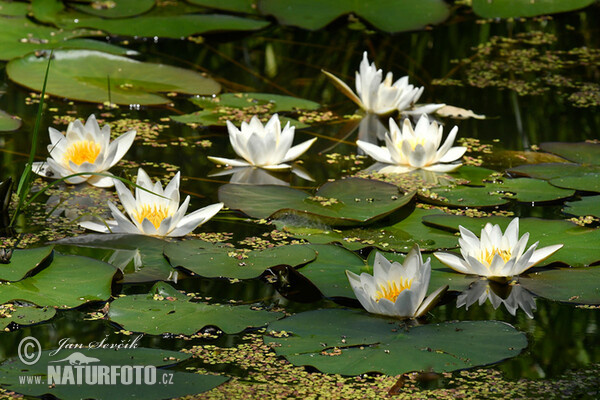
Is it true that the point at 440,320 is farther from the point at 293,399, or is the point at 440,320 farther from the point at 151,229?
the point at 151,229

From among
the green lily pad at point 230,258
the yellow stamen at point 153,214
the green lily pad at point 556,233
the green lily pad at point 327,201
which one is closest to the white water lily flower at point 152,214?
the yellow stamen at point 153,214

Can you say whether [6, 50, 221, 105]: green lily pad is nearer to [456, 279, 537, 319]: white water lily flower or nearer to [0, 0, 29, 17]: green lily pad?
[0, 0, 29, 17]: green lily pad

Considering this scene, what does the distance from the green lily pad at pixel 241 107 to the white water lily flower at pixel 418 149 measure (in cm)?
57

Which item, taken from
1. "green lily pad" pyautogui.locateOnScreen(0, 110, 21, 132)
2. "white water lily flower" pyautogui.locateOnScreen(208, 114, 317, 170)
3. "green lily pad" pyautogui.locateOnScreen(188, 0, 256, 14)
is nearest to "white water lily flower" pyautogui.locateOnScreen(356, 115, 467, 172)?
"white water lily flower" pyautogui.locateOnScreen(208, 114, 317, 170)

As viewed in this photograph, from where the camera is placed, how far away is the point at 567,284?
2.61 metres

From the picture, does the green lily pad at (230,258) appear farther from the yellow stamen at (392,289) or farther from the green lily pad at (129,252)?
the yellow stamen at (392,289)

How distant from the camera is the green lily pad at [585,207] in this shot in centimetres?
316

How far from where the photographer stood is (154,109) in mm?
4281

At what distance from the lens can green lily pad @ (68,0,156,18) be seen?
5570 millimetres

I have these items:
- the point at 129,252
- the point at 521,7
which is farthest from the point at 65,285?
the point at 521,7

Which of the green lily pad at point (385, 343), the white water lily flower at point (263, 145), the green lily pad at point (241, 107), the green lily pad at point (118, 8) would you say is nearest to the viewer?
the green lily pad at point (385, 343)

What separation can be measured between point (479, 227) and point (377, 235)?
1.19 feet

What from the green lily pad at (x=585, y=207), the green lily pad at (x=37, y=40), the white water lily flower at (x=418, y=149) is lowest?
the green lily pad at (x=585, y=207)

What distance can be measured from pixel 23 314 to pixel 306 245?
92cm
